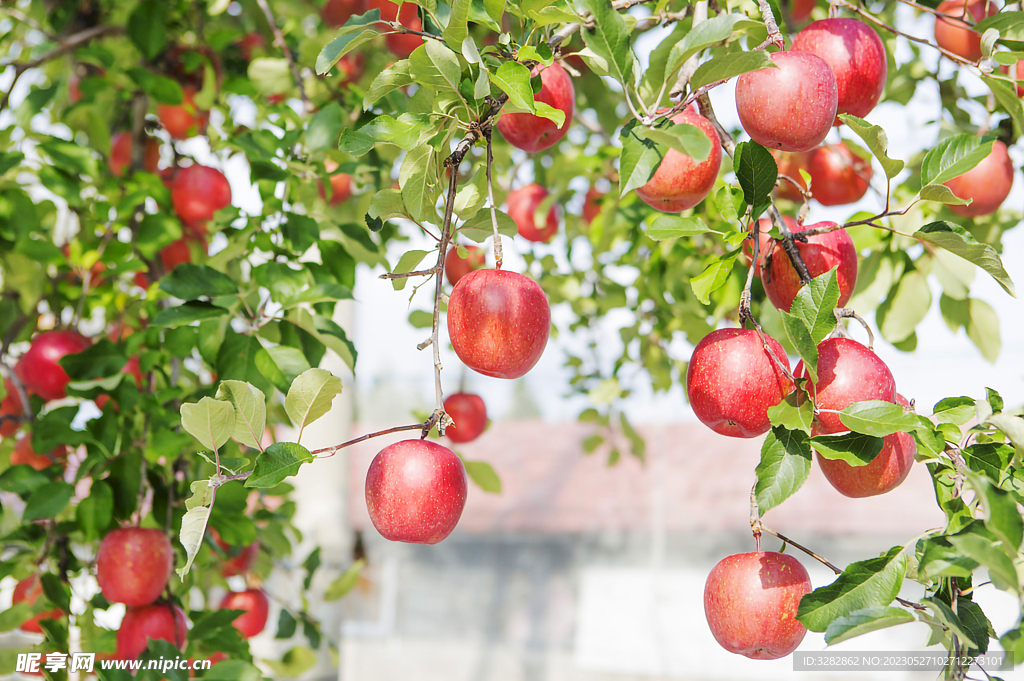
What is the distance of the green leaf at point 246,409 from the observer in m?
0.42

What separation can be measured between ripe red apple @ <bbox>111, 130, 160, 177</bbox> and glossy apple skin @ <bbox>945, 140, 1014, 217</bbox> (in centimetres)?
116

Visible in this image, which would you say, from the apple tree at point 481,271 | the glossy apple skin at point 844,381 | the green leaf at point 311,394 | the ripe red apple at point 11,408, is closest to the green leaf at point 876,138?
the apple tree at point 481,271

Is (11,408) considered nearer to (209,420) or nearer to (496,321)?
(209,420)

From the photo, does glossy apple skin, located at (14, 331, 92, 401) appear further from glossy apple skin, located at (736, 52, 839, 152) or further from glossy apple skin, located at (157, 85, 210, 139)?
glossy apple skin, located at (736, 52, 839, 152)

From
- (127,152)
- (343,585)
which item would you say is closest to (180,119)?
(127,152)

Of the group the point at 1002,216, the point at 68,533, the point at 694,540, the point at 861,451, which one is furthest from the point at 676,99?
the point at 694,540

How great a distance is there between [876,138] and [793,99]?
51 millimetres

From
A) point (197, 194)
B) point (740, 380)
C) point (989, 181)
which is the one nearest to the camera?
point (740, 380)

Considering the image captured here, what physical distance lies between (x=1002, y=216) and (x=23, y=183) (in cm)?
125

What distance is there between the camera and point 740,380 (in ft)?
1.43

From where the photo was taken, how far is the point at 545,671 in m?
2.57

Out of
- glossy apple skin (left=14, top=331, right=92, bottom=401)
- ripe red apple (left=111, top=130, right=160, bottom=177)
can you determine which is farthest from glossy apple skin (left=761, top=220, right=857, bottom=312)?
ripe red apple (left=111, top=130, right=160, bottom=177)

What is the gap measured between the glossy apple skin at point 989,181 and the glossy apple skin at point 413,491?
2.12 ft

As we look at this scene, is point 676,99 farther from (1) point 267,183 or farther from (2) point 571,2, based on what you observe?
(1) point 267,183
